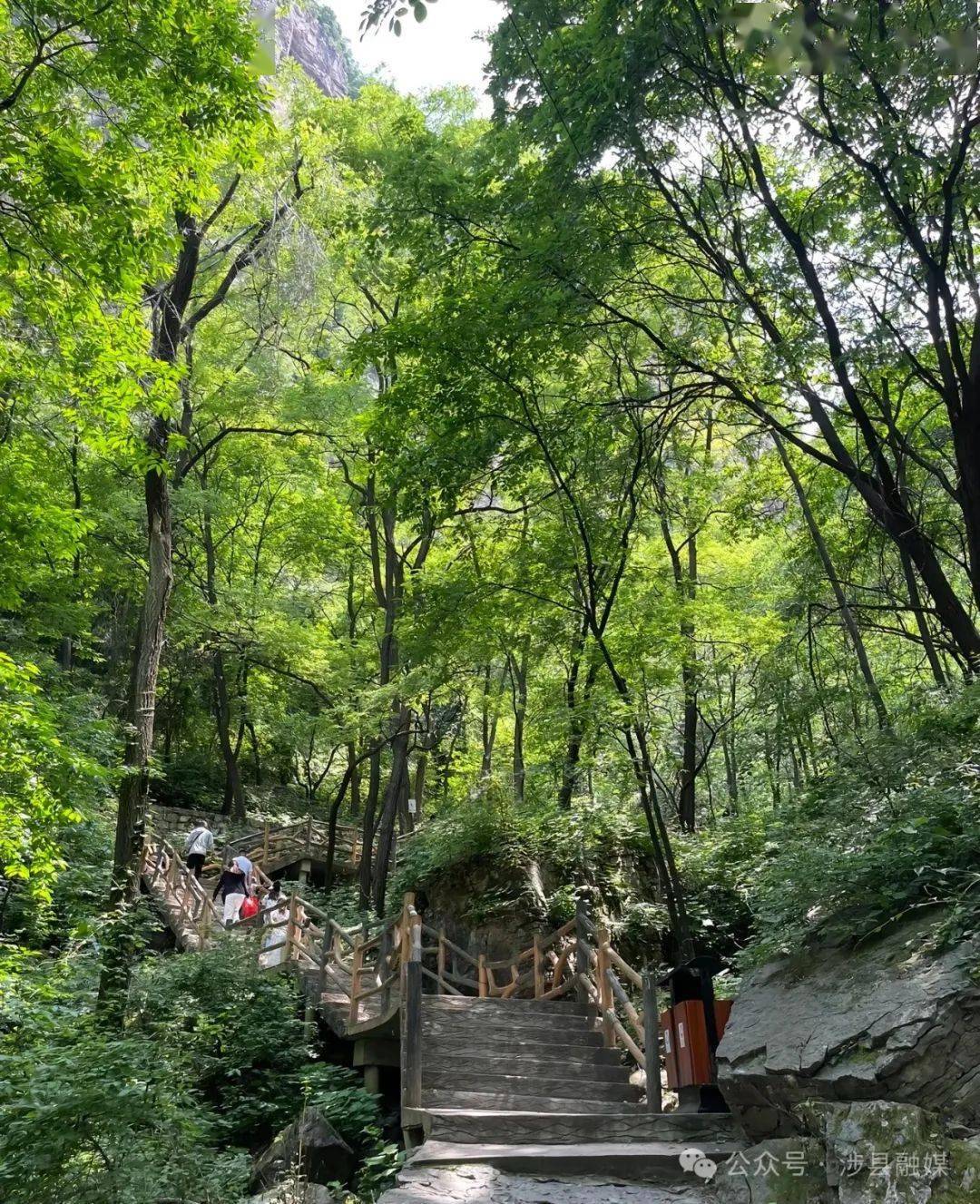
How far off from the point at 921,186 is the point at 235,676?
927 inches

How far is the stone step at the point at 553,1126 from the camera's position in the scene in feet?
21.1

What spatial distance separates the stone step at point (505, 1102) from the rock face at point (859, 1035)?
2337 mm

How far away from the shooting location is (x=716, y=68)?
6340mm

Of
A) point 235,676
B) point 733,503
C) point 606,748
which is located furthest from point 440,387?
point 235,676

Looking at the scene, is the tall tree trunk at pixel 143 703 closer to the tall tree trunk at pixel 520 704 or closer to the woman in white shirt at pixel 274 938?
the woman in white shirt at pixel 274 938

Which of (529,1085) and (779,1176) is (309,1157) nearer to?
(529,1085)

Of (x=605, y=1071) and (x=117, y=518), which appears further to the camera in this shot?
(x=117, y=518)

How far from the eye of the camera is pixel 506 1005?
971cm

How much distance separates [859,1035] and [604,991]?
5.14 meters

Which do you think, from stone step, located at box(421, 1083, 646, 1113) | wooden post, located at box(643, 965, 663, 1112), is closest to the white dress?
stone step, located at box(421, 1083, 646, 1113)

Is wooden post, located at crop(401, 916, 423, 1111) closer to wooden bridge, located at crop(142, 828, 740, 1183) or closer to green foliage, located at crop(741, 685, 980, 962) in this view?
wooden bridge, located at crop(142, 828, 740, 1183)

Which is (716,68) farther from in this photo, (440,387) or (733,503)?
(733,503)

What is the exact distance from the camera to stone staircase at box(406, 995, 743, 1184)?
582 centimetres

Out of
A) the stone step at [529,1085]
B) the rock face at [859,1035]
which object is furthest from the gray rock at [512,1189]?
the stone step at [529,1085]
